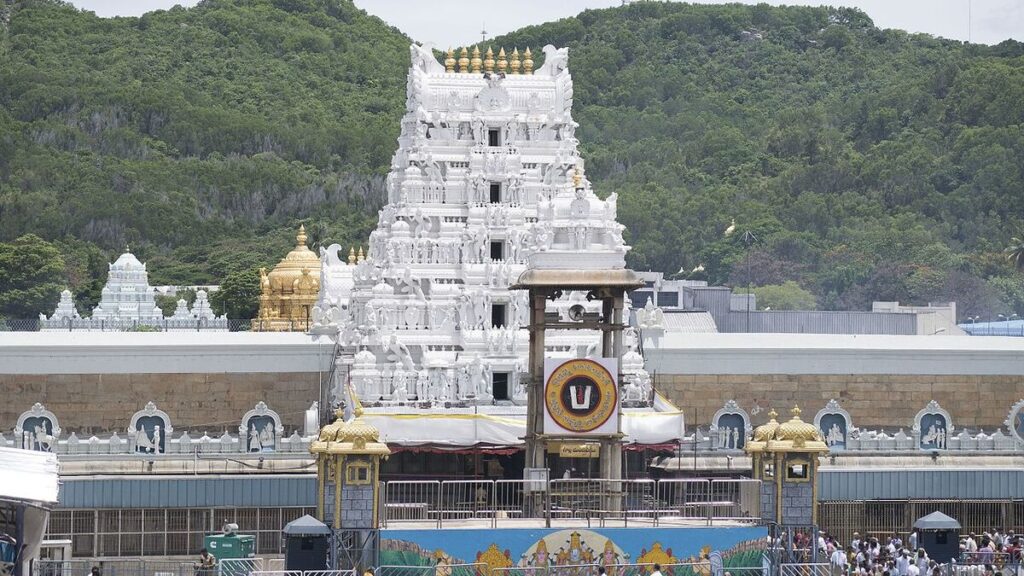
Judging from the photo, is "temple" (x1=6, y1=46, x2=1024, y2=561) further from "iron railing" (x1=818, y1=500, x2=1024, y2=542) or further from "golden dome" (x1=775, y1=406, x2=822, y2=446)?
"golden dome" (x1=775, y1=406, x2=822, y2=446)

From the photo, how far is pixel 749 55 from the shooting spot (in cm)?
19300

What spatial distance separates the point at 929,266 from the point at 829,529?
78882 mm

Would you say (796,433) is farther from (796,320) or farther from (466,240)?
(796,320)

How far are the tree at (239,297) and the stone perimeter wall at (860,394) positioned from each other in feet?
200

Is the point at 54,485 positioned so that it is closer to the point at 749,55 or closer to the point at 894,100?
the point at 894,100

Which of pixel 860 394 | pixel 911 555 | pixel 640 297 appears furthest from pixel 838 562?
pixel 640 297

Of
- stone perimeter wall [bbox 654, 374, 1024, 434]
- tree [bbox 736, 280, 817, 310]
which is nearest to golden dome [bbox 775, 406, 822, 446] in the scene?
stone perimeter wall [bbox 654, 374, 1024, 434]

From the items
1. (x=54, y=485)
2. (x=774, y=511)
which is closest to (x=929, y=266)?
(x=774, y=511)

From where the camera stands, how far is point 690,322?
92.0 metres

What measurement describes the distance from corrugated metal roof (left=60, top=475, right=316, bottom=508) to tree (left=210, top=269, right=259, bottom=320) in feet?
Result: 232

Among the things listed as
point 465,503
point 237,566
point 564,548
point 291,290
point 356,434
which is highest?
point 291,290

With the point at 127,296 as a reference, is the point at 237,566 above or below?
below

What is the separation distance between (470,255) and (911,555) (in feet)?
59.8

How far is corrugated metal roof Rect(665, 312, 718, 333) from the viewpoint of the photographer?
90.9m
